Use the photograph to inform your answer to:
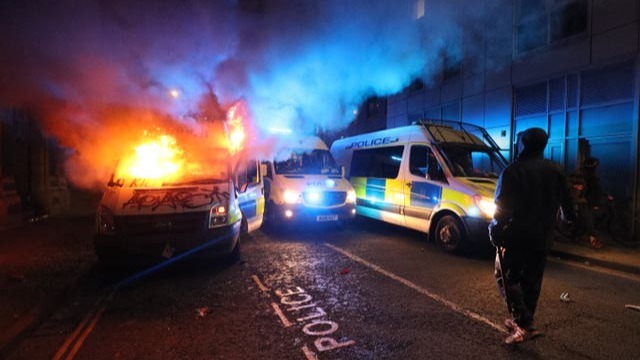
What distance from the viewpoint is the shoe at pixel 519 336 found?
3.13 metres

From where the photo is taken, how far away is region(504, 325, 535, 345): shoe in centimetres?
313

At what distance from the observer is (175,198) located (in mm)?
5258

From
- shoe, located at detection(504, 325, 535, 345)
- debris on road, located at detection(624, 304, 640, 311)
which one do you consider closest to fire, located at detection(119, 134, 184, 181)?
shoe, located at detection(504, 325, 535, 345)

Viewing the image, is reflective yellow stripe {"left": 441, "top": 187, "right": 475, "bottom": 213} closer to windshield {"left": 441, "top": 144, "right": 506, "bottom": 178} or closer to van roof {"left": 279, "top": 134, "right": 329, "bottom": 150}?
windshield {"left": 441, "top": 144, "right": 506, "bottom": 178}

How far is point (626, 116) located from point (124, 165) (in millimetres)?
10330

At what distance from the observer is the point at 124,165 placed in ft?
20.0

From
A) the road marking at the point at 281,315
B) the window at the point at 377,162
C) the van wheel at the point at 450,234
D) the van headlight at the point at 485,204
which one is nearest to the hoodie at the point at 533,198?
the road marking at the point at 281,315

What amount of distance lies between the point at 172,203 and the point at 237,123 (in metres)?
4.58

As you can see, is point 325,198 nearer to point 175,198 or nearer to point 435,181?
point 435,181

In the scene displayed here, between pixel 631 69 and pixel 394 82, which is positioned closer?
pixel 631 69

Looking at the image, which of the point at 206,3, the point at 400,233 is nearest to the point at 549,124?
the point at 400,233

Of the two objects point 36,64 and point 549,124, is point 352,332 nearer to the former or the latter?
point 36,64

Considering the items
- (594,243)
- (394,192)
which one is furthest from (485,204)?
(594,243)

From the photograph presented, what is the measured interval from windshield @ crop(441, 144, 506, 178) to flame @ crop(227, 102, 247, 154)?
15.4 feet
